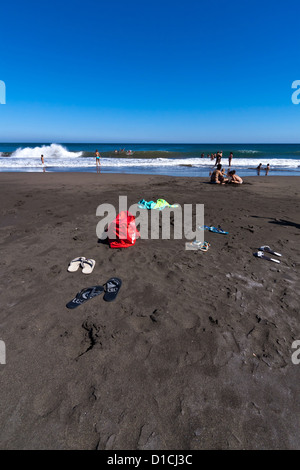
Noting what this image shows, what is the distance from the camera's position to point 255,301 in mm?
3846

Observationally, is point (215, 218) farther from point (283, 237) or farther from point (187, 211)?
point (283, 237)

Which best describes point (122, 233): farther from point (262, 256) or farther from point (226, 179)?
point (226, 179)

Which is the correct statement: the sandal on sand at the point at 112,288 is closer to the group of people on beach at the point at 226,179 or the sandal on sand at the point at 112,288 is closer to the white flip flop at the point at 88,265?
the white flip flop at the point at 88,265

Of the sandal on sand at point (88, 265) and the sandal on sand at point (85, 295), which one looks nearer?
the sandal on sand at point (85, 295)

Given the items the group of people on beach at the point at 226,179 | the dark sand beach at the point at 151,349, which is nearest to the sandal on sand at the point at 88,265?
the dark sand beach at the point at 151,349

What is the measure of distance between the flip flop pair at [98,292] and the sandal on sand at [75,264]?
80 centimetres

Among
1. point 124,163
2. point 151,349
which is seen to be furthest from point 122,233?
point 124,163

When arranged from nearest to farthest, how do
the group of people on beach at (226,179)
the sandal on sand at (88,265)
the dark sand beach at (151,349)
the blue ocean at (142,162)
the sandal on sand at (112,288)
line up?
the dark sand beach at (151,349), the sandal on sand at (112,288), the sandal on sand at (88,265), the group of people on beach at (226,179), the blue ocean at (142,162)

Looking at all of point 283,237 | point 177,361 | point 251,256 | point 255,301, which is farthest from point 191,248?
point 177,361

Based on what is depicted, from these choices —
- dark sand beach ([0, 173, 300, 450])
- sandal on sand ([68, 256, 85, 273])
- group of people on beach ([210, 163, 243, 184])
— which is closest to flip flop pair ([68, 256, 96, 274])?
sandal on sand ([68, 256, 85, 273])

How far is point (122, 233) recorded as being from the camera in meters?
5.87

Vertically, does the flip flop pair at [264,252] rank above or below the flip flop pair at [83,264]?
above

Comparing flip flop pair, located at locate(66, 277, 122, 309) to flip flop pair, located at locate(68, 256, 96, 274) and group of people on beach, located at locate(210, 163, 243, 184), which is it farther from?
group of people on beach, located at locate(210, 163, 243, 184)

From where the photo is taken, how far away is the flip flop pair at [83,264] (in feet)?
15.5
